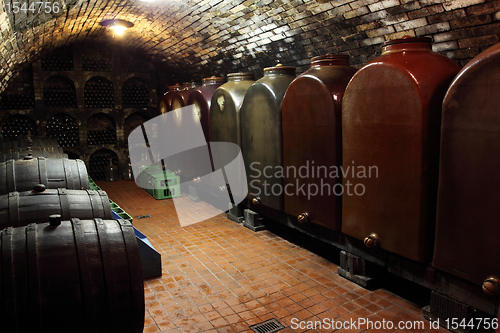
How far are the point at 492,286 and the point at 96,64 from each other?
10529 millimetres

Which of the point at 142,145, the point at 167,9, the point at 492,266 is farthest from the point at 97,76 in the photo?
the point at 492,266

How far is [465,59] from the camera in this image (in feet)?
12.3

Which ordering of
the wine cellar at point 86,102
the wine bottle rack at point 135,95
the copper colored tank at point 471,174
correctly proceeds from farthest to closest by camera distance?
the wine bottle rack at point 135,95
the wine cellar at point 86,102
the copper colored tank at point 471,174

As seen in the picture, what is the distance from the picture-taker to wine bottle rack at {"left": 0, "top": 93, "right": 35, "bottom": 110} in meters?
9.28

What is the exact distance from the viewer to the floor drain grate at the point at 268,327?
122 inches

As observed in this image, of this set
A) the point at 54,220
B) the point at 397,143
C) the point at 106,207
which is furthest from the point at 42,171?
the point at 397,143

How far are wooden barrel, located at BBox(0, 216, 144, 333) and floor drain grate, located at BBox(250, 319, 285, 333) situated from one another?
120cm

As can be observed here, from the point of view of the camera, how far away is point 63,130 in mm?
10102

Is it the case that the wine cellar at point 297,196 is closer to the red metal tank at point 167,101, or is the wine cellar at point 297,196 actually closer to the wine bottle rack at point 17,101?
the red metal tank at point 167,101

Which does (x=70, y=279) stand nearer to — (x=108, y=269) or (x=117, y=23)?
(x=108, y=269)

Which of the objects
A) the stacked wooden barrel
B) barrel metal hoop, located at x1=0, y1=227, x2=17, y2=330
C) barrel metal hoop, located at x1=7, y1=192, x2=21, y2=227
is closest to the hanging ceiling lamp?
barrel metal hoop, located at x1=7, y1=192, x2=21, y2=227

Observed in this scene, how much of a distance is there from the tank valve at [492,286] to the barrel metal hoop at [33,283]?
2.92 metres

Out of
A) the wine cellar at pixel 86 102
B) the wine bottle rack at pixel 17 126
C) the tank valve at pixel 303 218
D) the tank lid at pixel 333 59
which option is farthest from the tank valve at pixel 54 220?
the wine bottle rack at pixel 17 126

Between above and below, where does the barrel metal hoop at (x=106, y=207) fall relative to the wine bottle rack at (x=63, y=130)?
below
